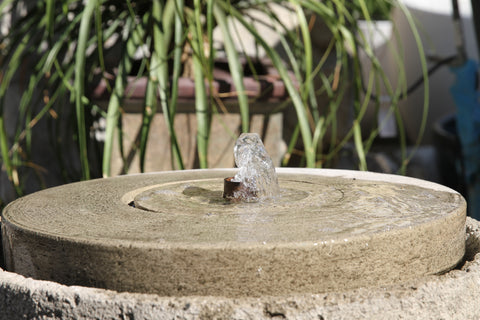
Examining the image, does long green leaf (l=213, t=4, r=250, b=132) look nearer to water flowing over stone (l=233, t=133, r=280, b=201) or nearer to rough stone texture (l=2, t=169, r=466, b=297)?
water flowing over stone (l=233, t=133, r=280, b=201)

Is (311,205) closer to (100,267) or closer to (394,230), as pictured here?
(394,230)

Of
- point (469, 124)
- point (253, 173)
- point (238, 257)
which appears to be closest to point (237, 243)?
point (238, 257)

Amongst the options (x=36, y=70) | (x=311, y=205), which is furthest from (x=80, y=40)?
(x=311, y=205)

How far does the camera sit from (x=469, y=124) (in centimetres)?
344

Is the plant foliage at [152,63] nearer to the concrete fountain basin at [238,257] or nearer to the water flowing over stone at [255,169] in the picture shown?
the water flowing over stone at [255,169]

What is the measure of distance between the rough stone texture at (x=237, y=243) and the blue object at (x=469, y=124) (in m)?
2.35

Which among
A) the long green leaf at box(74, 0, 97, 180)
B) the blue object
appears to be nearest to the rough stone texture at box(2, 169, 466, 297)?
the long green leaf at box(74, 0, 97, 180)

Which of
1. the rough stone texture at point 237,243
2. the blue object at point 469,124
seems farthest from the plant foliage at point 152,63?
the blue object at point 469,124

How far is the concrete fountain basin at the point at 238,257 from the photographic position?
867 mm

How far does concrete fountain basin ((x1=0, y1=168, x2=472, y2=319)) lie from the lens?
0.87 meters

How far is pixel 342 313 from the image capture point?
86 centimetres

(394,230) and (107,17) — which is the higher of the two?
(107,17)

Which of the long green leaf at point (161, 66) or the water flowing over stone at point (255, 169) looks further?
the long green leaf at point (161, 66)

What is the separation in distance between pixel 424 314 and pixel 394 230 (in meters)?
0.13
